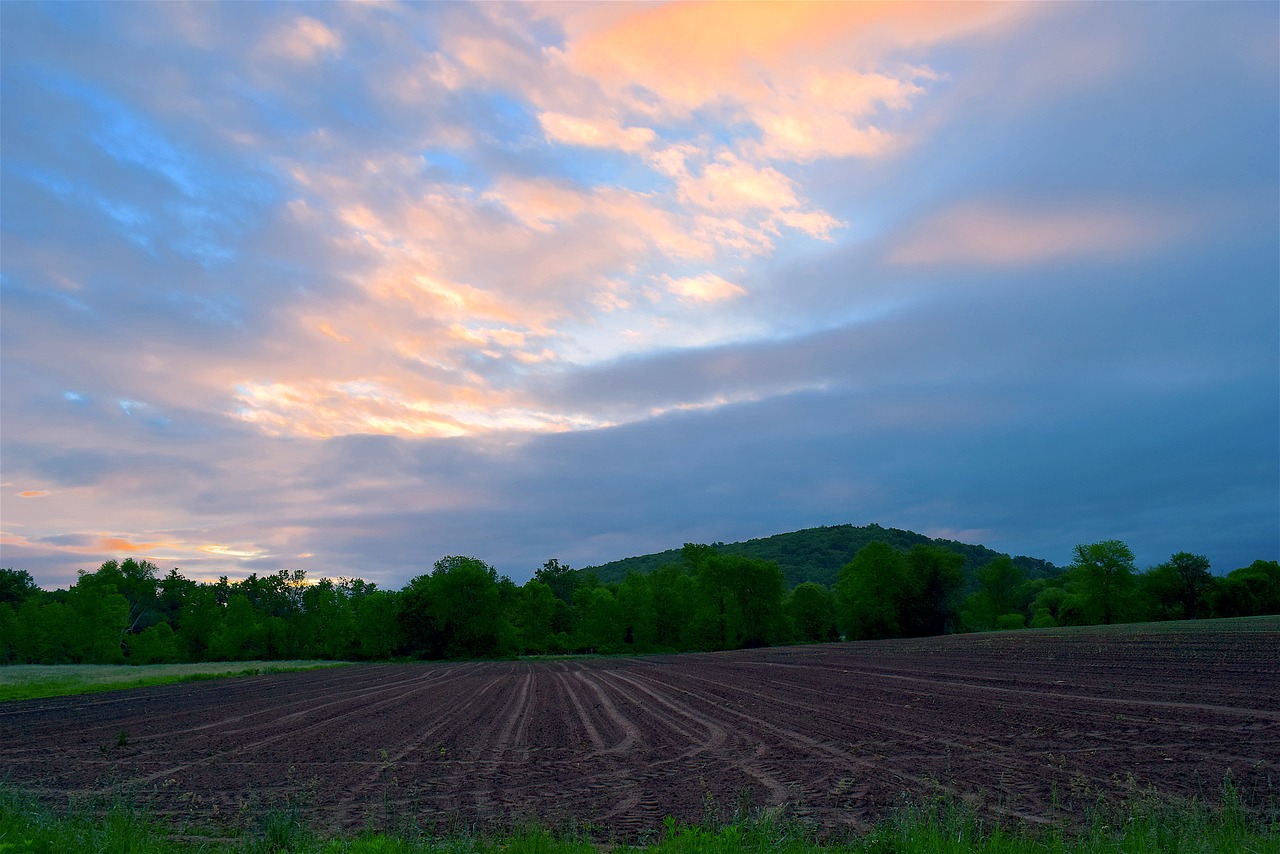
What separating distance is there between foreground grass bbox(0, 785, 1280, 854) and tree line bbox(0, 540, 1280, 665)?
105057mm

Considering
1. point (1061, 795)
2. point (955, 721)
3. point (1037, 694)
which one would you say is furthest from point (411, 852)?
point (1037, 694)

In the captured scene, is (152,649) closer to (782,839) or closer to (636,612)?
(636,612)

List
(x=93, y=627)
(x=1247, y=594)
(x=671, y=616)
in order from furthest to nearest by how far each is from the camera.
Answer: (x=671, y=616), (x=93, y=627), (x=1247, y=594)

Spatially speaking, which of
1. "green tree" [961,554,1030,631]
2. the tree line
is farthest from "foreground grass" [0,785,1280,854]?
"green tree" [961,554,1030,631]

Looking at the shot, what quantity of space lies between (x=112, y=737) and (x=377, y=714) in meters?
8.39

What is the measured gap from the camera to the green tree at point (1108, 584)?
110000 mm

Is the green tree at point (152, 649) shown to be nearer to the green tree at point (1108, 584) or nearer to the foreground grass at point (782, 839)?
the foreground grass at point (782, 839)

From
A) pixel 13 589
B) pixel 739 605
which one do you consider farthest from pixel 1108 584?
pixel 13 589

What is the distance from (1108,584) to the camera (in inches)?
4373

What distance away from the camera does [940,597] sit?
361ft

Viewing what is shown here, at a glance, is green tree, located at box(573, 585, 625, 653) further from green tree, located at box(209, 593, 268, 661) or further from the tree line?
green tree, located at box(209, 593, 268, 661)

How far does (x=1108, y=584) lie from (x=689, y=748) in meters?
116

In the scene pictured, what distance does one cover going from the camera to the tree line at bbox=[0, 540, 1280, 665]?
107688 millimetres

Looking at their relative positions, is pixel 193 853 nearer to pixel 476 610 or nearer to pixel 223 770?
pixel 223 770
